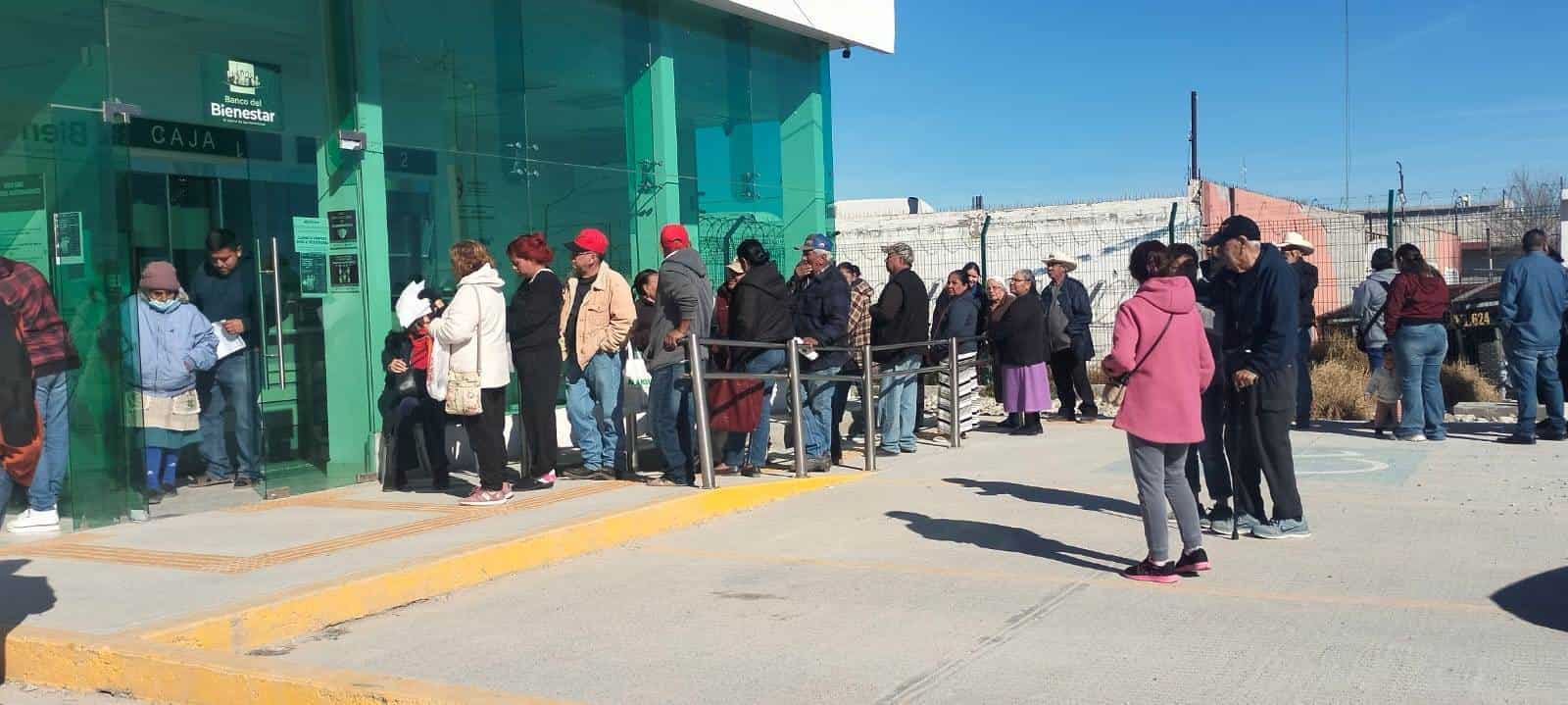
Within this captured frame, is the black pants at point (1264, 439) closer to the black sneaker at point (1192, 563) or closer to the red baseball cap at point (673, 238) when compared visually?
the black sneaker at point (1192, 563)

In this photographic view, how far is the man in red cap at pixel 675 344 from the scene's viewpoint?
32.2 ft

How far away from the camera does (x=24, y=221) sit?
8469 millimetres

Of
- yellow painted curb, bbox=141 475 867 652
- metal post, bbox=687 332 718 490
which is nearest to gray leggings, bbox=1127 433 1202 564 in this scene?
yellow painted curb, bbox=141 475 867 652

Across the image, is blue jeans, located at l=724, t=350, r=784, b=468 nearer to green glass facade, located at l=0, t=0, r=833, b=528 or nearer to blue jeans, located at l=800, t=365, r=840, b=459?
blue jeans, located at l=800, t=365, r=840, b=459

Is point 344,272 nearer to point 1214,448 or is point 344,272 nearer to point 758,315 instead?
point 758,315

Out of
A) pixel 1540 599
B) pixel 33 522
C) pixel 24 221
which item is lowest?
pixel 1540 599

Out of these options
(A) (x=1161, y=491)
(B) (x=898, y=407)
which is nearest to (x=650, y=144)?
(B) (x=898, y=407)

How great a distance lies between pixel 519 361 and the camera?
9.57m

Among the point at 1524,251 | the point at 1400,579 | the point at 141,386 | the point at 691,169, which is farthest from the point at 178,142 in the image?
the point at 1524,251

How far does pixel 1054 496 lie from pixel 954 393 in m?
2.95

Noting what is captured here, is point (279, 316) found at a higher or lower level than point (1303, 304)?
higher

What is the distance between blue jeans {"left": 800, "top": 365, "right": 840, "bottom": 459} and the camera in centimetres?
1102

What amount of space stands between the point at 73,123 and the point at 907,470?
6.36 meters

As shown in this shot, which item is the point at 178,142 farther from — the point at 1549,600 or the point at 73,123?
the point at 1549,600
